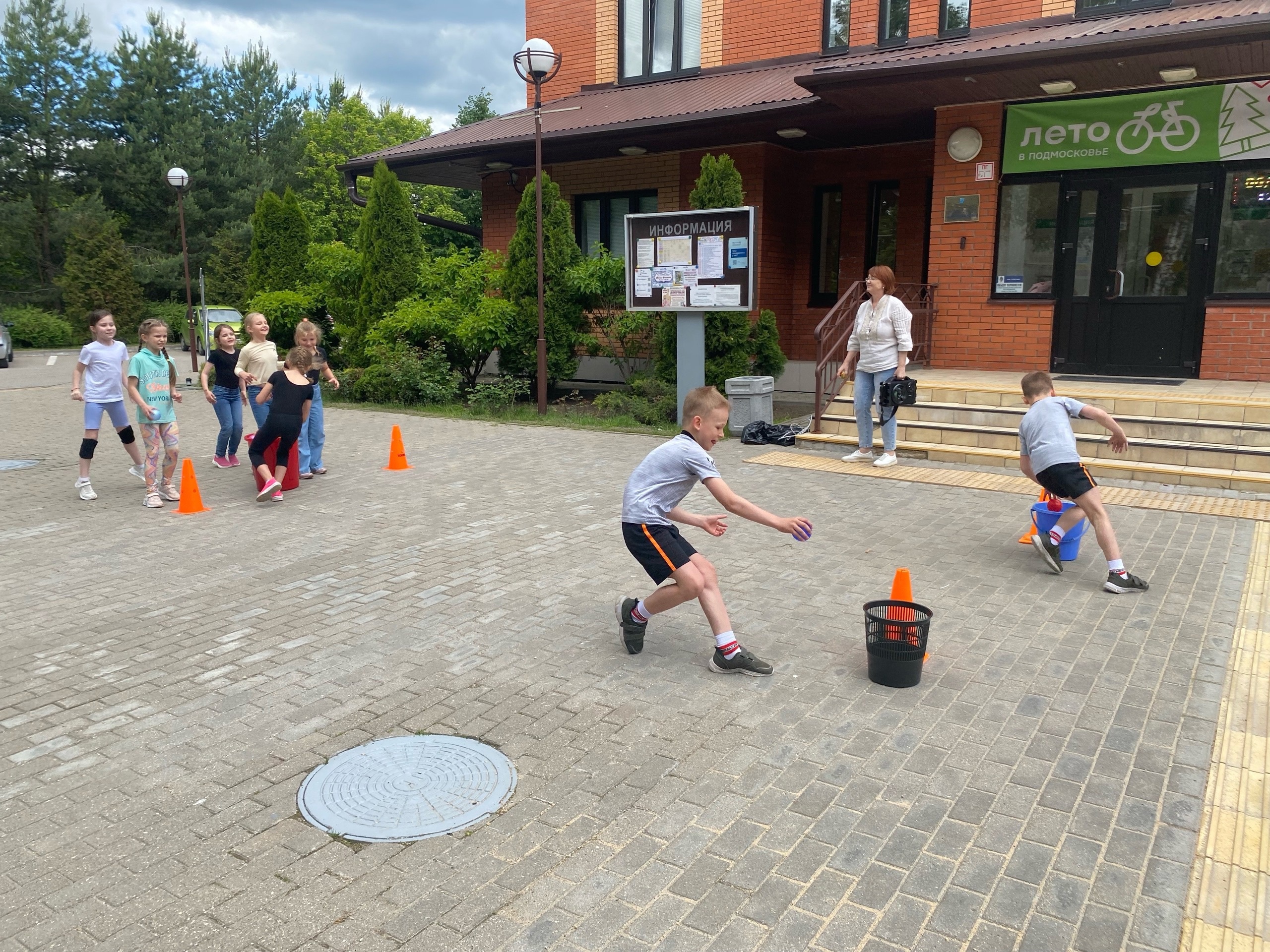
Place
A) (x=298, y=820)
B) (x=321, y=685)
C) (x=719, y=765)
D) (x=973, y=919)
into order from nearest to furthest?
(x=973, y=919) < (x=298, y=820) < (x=719, y=765) < (x=321, y=685)

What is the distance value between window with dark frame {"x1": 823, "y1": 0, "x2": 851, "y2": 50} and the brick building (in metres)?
0.04

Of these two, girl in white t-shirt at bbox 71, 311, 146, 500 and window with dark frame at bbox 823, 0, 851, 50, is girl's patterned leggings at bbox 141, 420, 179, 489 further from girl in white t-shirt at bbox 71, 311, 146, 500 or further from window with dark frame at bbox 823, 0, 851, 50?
window with dark frame at bbox 823, 0, 851, 50

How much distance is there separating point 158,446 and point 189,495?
743 mm

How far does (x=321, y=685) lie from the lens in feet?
15.3

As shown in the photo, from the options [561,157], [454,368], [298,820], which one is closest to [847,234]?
[561,157]

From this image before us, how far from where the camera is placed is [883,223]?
1623 centimetres

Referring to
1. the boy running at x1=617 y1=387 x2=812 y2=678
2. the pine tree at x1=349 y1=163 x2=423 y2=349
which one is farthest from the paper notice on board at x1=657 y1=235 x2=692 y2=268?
the boy running at x1=617 y1=387 x2=812 y2=678

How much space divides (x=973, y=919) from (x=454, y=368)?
1464 cm

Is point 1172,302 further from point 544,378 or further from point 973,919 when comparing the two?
point 973,919

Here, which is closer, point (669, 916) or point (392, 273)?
point (669, 916)

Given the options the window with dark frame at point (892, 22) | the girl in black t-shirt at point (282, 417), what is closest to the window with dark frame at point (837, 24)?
the window with dark frame at point (892, 22)

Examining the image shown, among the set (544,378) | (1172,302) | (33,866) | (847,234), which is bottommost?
(33,866)

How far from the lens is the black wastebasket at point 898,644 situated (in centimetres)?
452

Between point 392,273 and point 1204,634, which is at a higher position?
point 392,273
